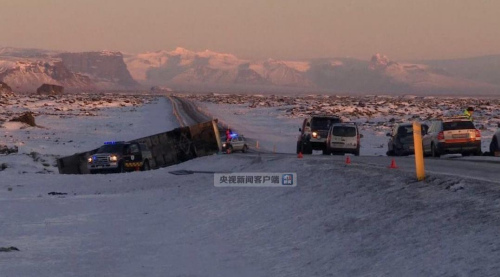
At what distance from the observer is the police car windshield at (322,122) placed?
129ft

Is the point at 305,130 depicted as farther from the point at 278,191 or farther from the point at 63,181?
the point at 278,191

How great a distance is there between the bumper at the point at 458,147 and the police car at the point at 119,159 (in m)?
13.1

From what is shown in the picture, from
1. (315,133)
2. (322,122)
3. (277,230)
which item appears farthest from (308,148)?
(277,230)

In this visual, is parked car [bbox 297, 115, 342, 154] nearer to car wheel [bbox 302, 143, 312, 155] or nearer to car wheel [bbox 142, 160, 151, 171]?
car wheel [bbox 302, 143, 312, 155]

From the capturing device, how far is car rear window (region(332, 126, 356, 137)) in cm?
3662

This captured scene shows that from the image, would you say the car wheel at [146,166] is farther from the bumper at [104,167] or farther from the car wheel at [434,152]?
the car wheel at [434,152]

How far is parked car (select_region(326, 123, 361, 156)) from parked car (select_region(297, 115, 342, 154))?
1908 mm

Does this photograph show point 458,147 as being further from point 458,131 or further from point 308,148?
point 308,148

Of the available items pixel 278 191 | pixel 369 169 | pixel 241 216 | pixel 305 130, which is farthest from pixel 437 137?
pixel 241 216

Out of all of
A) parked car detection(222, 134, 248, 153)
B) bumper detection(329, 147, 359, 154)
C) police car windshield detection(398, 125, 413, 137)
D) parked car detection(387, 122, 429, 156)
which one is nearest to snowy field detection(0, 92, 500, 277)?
bumper detection(329, 147, 359, 154)

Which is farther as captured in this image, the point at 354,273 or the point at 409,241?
the point at 409,241

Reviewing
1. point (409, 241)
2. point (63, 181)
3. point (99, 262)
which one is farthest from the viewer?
point (63, 181)

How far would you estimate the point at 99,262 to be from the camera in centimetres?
1331

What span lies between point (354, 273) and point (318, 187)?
8068 mm
